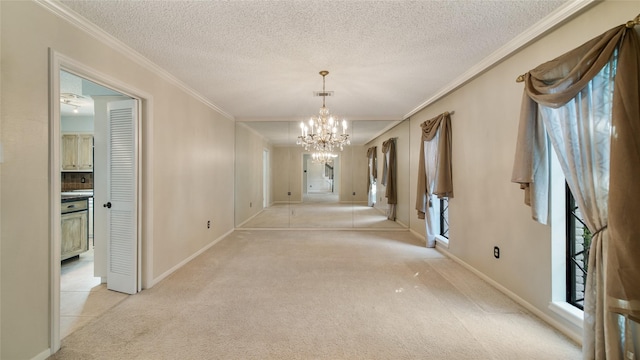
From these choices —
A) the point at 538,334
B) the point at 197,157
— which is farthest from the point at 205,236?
the point at 538,334

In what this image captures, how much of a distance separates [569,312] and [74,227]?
5.55m

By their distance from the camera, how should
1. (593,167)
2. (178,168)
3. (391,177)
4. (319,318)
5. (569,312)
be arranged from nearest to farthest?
(593,167)
(569,312)
(319,318)
(178,168)
(391,177)

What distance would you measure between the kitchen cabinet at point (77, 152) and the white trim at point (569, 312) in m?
7.23

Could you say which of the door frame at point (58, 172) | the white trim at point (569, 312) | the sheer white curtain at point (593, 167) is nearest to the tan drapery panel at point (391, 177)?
the white trim at point (569, 312)

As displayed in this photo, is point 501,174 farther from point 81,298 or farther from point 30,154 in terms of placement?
point 81,298

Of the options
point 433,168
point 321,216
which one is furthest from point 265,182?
point 433,168

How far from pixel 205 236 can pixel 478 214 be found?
3.90 meters

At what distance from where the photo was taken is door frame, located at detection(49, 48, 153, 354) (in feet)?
5.67

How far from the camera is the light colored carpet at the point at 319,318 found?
177 centimetres

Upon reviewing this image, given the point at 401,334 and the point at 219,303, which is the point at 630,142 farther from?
the point at 219,303

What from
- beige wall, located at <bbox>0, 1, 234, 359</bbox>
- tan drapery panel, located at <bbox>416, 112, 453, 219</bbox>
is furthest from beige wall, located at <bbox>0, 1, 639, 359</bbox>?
tan drapery panel, located at <bbox>416, 112, 453, 219</bbox>

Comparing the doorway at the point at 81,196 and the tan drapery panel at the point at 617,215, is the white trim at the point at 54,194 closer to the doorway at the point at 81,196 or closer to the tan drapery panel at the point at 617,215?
the doorway at the point at 81,196

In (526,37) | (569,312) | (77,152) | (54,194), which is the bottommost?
(569,312)

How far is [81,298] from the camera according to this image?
8.30ft
